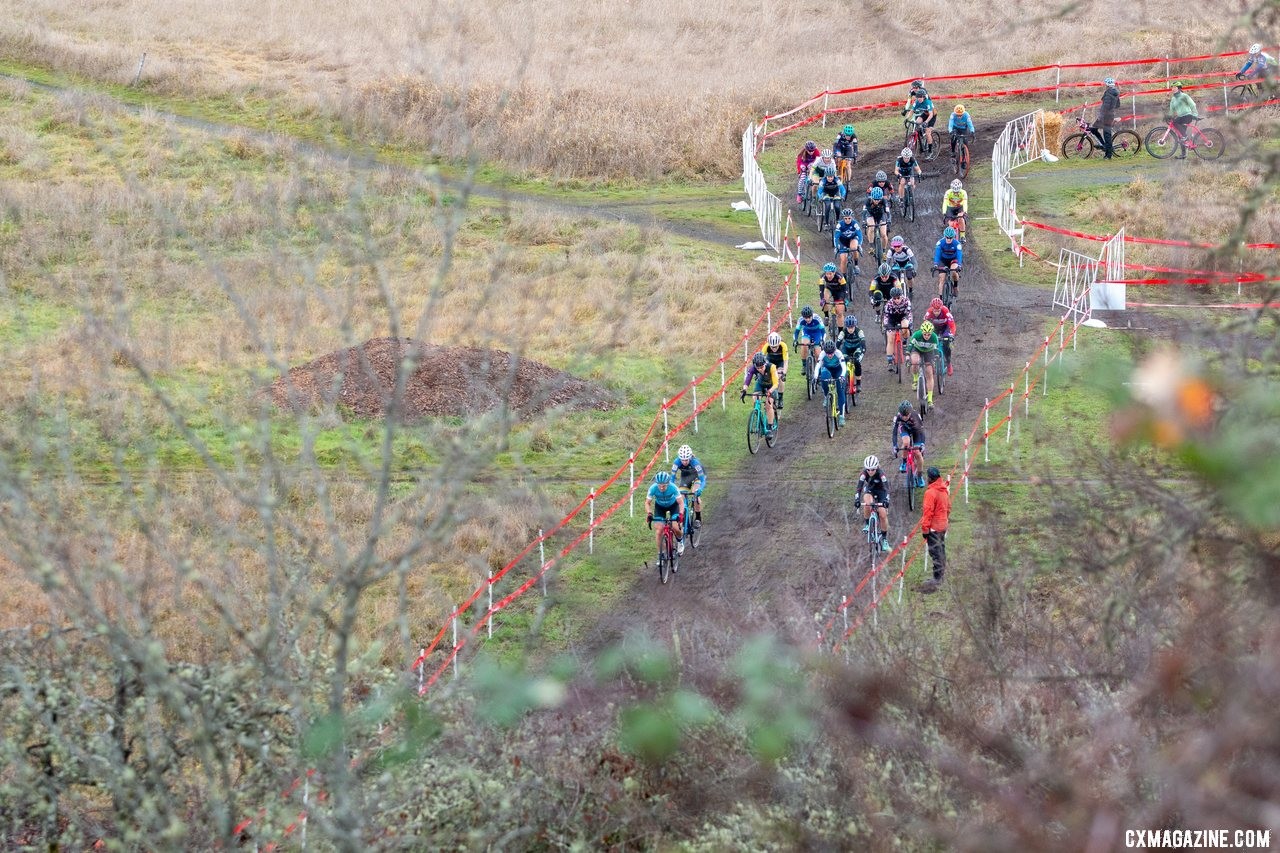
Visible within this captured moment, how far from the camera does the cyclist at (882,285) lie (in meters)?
24.6

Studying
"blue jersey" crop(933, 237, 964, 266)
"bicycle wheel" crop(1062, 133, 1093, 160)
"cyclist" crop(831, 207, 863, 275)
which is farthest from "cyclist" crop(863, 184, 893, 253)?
"bicycle wheel" crop(1062, 133, 1093, 160)

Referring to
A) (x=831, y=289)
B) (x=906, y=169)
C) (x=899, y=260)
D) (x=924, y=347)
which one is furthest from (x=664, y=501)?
(x=906, y=169)

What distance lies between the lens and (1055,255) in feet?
103

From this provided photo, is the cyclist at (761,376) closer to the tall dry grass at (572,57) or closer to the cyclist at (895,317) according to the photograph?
the cyclist at (895,317)

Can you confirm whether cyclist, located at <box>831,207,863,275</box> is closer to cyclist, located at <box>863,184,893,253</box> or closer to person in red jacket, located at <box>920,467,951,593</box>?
cyclist, located at <box>863,184,893,253</box>

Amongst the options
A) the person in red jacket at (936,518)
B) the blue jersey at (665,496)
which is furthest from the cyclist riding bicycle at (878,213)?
the blue jersey at (665,496)

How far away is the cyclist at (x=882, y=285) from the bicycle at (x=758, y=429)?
382 cm

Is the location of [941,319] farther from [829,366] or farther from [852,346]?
[829,366]

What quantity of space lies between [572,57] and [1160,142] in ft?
60.3

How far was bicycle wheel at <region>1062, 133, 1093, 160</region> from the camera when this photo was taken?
37.2m

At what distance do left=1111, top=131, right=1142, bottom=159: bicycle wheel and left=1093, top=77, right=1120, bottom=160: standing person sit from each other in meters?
0.29

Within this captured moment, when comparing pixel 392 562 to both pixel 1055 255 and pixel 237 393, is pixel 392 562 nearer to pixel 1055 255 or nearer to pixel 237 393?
pixel 237 393

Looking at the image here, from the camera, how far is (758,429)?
21.6 meters

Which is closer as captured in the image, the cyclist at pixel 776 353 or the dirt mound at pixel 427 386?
the cyclist at pixel 776 353
